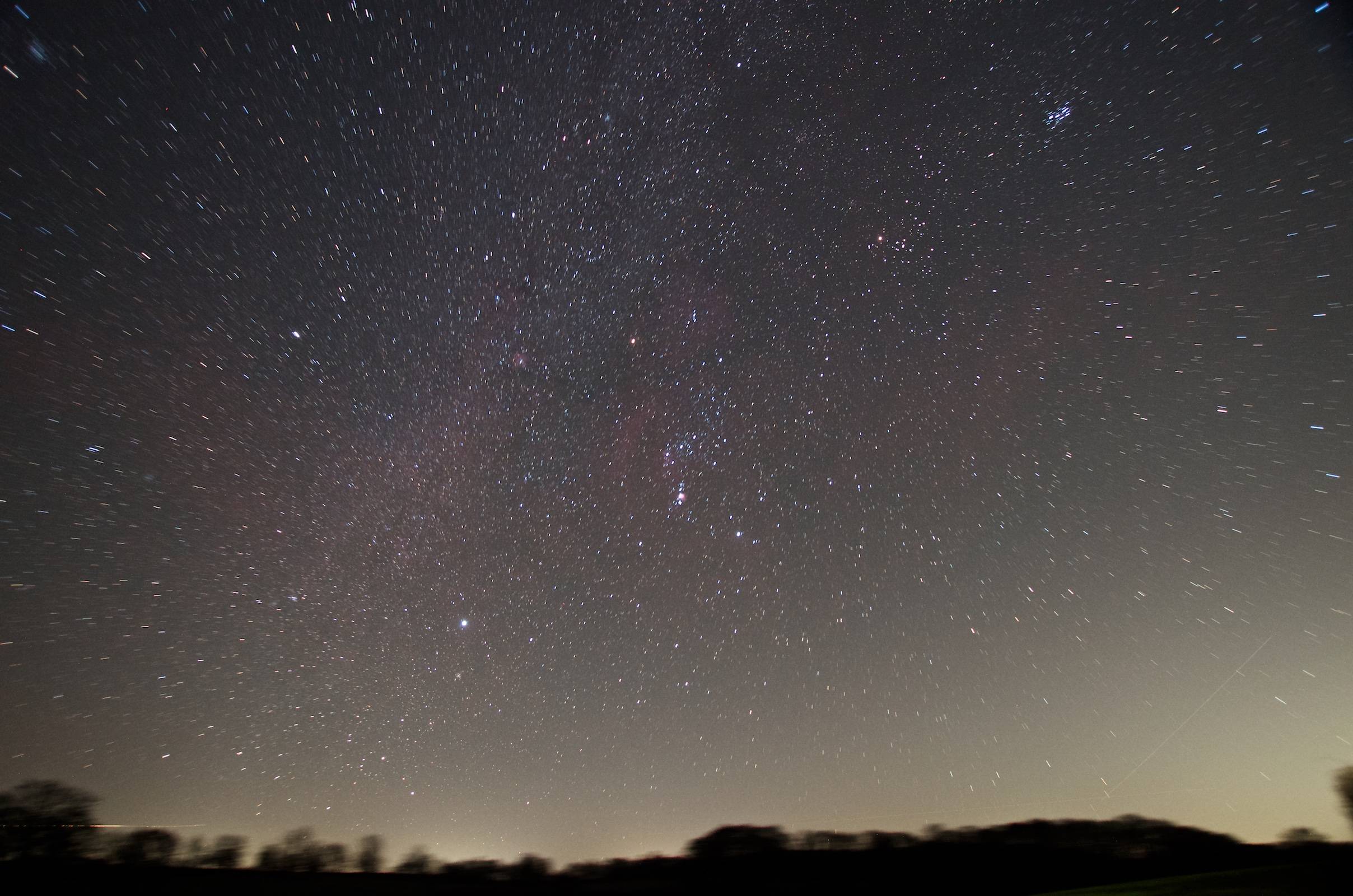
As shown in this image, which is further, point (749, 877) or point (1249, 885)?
point (749, 877)

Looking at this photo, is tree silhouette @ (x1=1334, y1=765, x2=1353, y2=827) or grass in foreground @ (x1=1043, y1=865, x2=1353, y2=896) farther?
tree silhouette @ (x1=1334, y1=765, x2=1353, y2=827)

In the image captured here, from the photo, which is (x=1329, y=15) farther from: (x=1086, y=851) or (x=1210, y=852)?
(x=1210, y=852)

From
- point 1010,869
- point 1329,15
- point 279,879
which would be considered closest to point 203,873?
point 279,879

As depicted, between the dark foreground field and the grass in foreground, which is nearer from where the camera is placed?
the grass in foreground

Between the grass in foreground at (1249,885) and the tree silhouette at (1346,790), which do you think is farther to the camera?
the tree silhouette at (1346,790)

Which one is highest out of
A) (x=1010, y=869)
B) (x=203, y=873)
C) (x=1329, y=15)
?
(x=1329, y=15)

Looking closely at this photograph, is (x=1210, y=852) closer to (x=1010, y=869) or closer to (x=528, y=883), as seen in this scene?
(x=1010, y=869)

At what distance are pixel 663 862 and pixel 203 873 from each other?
18.3 metres

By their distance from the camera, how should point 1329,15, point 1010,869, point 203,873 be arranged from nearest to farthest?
point 1329,15
point 203,873
point 1010,869

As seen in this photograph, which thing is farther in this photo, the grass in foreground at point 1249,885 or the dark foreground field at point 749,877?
the dark foreground field at point 749,877

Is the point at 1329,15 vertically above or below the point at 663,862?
above

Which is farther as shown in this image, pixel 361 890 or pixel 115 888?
pixel 361 890

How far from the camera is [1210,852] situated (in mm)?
27781

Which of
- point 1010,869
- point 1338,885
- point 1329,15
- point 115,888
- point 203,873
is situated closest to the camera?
point 1329,15
